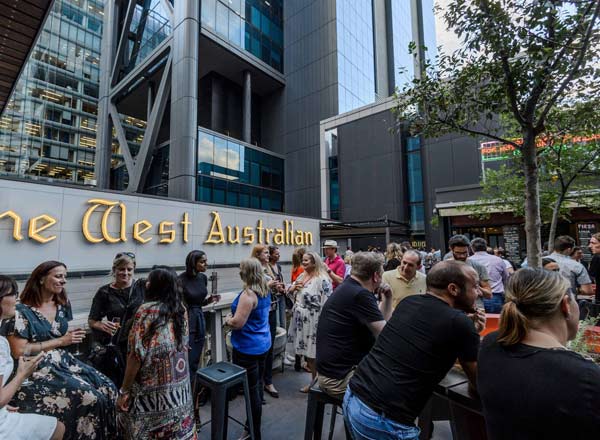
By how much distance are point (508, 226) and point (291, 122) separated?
660 inches

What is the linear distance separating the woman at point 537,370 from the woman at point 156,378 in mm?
1911

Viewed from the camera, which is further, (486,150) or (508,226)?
(486,150)

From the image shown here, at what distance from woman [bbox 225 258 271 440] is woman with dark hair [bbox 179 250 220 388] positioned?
622mm

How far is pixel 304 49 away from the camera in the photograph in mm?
23766

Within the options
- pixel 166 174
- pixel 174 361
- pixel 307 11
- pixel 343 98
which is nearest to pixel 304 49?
pixel 307 11

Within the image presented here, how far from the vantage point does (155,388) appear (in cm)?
209

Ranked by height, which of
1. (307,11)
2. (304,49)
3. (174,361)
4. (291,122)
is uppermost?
(307,11)

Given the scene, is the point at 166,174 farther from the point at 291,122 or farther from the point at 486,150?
the point at 486,150

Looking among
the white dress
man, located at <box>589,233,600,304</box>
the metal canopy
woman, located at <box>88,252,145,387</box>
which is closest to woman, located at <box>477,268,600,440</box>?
the white dress

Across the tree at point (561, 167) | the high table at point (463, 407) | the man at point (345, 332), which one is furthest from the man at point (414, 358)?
the tree at point (561, 167)

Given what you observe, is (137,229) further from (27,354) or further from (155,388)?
(155,388)

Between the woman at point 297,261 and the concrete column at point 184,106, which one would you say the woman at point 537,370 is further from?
the concrete column at point 184,106

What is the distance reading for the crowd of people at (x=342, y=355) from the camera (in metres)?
1.24

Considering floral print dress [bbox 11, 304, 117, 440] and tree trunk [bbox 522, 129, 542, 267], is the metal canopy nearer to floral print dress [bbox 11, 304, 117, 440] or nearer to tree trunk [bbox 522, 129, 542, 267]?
floral print dress [bbox 11, 304, 117, 440]
